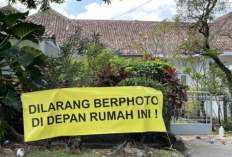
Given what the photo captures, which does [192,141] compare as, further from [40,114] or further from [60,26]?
[60,26]

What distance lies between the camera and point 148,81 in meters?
6.19

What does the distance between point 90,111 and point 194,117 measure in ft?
16.4

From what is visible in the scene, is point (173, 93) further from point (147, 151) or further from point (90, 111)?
point (90, 111)

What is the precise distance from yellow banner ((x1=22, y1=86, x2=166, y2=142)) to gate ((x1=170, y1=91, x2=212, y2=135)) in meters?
3.01

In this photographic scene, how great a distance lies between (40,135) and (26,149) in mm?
979

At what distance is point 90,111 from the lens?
540cm

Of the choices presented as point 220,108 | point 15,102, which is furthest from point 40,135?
point 220,108

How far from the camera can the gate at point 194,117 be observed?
27.6 feet

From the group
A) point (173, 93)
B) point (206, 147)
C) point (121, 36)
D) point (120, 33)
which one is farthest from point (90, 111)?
point (120, 33)

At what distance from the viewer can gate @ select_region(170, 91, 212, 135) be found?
8422 millimetres

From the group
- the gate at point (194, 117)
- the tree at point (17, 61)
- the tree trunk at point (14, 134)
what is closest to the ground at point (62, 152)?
the tree trunk at point (14, 134)

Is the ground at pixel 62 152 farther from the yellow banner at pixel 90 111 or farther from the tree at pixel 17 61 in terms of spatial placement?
the yellow banner at pixel 90 111

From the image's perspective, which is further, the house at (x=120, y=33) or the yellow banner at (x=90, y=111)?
the house at (x=120, y=33)

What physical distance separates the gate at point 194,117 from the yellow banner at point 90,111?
301 cm
